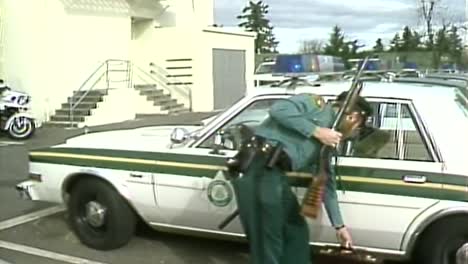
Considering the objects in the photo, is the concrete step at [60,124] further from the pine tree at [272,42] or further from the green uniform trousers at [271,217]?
the green uniform trousers at [271,217]

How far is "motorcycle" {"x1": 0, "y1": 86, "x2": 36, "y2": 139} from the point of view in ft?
48.6

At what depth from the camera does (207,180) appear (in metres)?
5.18

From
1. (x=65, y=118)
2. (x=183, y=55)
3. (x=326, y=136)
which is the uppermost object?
(x=183, y=55)

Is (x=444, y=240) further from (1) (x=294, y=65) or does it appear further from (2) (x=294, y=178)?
(1) (x=294, y=65)

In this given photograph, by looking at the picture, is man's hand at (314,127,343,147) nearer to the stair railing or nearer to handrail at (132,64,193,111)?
the stair railing

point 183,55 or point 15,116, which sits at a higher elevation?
point 183,55

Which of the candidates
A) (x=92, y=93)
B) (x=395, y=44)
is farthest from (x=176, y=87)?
(x=395, y=44)

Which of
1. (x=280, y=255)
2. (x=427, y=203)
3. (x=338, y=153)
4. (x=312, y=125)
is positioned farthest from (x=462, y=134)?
(x=280, y=255)

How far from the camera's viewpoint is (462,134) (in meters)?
4.53

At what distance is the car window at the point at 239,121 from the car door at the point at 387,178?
776 millimetres

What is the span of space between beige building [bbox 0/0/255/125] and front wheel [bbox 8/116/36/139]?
2.72 m

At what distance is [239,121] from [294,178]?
92 cm

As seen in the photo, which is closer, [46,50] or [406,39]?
[406,39]

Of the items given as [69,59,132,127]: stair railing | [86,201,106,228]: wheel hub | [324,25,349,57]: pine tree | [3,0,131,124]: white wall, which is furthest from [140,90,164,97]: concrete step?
[324,25,349,57]: pine tree
